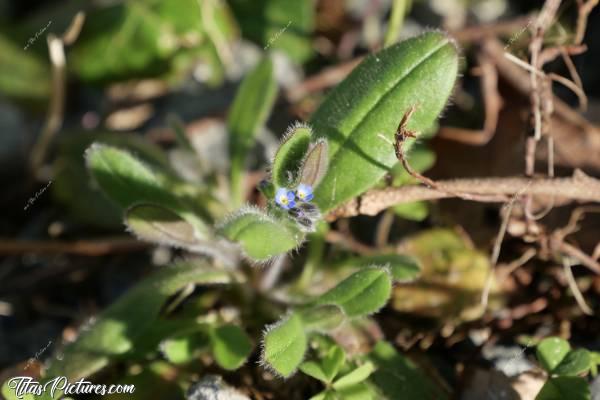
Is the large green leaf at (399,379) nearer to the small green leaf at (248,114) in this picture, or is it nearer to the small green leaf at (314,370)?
the small green leaf at (314,370)

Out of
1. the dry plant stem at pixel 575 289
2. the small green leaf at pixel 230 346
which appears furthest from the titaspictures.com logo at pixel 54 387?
the dry plant stem at pixel 575 289

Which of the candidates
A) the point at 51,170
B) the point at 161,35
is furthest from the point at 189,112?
the point at 51,170

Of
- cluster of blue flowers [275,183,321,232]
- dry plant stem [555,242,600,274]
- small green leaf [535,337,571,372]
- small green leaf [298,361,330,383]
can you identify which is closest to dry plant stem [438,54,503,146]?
dry plant stem [555,242,600,274]

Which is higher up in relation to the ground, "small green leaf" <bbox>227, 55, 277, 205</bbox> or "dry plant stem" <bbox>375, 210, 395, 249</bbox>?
"small green leaf" <bbox>227, 55, 277, 205</bbox>

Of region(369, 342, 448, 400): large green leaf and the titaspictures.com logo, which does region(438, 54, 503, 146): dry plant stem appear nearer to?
region(369, 342, 448, 400): large green leaf

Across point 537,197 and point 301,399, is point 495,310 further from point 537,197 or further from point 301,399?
point 301,399

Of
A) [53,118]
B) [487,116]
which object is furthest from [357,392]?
[53,118]
